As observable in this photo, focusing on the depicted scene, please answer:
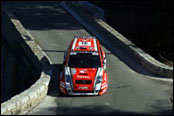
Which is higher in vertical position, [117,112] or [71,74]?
[71,74]

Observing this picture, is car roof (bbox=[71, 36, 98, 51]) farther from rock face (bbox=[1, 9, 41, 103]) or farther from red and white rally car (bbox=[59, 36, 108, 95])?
rock face (bbox=[1, 9, 41, 103])

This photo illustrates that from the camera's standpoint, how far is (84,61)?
57.5ft

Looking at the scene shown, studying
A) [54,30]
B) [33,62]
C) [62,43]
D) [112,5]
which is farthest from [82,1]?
[33,62]

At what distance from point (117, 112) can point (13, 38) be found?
13841 millimetres

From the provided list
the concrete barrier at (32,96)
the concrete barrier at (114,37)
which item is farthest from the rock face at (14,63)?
the concrete barrier at (114,37)

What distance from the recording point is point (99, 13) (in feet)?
105

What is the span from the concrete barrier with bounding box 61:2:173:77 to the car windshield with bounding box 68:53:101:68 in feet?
12.1

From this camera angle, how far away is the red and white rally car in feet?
54.1

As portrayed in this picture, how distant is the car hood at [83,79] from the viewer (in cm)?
1647

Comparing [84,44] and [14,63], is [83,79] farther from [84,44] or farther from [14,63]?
[14,63]

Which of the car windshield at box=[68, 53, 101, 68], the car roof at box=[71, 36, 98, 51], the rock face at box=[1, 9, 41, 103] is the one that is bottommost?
the rock face at box=[1, 9, 41, 103]

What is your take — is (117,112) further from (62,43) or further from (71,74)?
(62,43)

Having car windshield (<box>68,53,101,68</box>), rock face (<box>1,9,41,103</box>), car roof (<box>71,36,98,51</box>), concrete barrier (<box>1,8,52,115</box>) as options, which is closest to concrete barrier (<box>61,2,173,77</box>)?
car roof (<box>71,36,98,51</box>)

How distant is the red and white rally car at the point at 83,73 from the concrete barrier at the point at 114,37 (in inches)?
124
